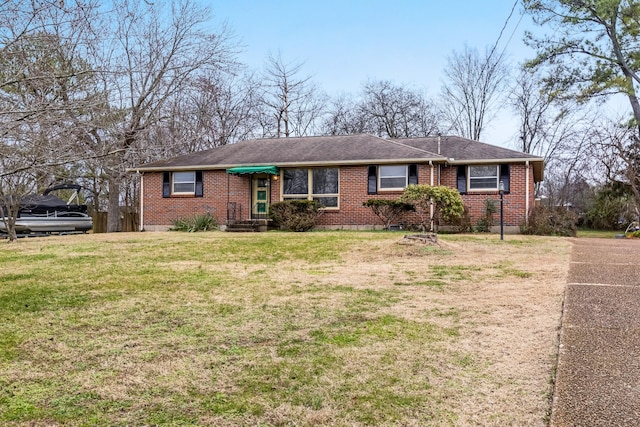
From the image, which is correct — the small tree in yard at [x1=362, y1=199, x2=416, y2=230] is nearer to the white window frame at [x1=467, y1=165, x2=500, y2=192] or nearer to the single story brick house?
the single story brick house

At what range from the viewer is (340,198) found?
Answer: 56.6 feet

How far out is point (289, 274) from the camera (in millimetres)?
7145

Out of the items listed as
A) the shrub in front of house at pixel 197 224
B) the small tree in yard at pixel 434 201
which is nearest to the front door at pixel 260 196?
the shrub in front of house at pixel 197 224

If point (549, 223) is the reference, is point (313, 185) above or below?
above

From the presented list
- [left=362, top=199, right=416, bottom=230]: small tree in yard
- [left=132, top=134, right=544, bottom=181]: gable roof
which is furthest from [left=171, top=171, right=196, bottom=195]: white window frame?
[left=362, top=199, right=416, bottom=230]: small tree in yard

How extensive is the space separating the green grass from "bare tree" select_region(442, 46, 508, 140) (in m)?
27.1

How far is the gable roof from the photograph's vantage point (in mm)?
16438

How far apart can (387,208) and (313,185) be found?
319 centimetres

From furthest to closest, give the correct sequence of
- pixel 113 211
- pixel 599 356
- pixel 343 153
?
1. pixel 113 211
2. pixel 343 153
3. pixel 599 356

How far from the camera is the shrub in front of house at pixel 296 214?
1608cm

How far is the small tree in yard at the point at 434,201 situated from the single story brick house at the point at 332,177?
132 centimetres

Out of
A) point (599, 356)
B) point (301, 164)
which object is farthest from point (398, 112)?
point (599, 356)

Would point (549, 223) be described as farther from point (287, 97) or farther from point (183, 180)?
point (287, 97)

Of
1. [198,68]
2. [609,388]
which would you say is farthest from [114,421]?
[198,68]
